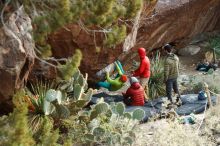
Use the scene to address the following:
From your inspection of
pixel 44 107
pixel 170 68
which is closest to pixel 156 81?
pixel 170 68

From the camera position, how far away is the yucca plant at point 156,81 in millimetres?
12836

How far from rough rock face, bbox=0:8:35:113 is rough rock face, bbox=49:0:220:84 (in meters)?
0.91

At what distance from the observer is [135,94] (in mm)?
10680

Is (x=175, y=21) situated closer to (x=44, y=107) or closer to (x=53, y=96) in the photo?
(x=53, y=96)

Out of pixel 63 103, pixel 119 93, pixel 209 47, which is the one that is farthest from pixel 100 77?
pixel 209 47

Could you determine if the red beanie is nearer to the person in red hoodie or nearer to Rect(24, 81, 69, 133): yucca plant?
the person in red hoodie

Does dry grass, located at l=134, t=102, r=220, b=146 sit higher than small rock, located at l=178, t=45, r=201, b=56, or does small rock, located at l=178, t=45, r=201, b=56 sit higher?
small rock, located at l=178, t=45, r=201, b=56

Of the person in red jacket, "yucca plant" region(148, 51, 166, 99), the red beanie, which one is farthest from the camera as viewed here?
"yucca plant" region(148, 51, 166, 99)

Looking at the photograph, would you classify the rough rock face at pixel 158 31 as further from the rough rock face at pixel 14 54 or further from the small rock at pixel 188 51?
the rough rock face at pixel 14 54

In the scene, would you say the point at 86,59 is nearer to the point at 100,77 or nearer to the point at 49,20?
the point at 100,77

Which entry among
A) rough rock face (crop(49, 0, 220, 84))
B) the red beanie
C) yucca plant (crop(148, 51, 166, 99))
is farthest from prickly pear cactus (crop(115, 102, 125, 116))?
yucca plant (crop(148, 51, 166, 99))

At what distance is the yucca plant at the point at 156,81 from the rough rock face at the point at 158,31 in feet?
2.06

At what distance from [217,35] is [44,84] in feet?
28.4

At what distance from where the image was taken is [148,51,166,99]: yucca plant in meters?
12.8
